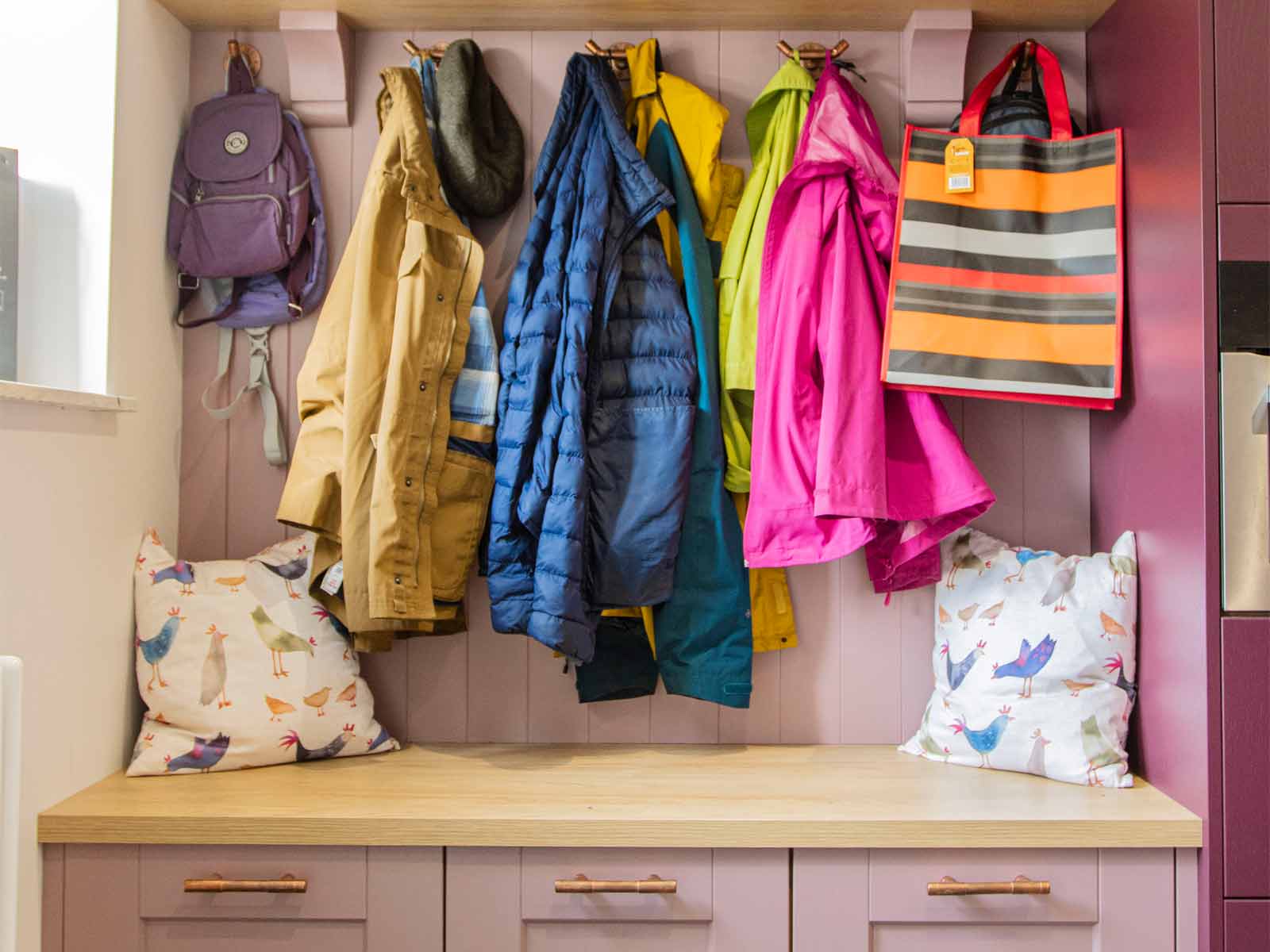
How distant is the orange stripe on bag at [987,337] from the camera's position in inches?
72.3

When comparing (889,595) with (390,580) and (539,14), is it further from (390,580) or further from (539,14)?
(539,14)

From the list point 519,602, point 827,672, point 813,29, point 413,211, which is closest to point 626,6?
point 813,29

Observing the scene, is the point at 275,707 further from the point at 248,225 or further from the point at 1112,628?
the point at 1112,628

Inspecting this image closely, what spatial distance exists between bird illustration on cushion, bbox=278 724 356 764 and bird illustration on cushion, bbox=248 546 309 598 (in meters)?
0.26

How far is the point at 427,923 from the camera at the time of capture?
1602 millimetres

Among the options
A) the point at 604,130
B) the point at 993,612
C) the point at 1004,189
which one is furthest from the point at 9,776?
the point at 1004,189

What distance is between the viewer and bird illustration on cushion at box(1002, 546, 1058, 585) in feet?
6.15

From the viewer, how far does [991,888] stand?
1.58 m

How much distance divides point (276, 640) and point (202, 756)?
24cm

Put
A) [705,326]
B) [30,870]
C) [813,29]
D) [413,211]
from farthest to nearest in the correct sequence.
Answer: [813,29]
[705,326]
[413,211]
[30,870]

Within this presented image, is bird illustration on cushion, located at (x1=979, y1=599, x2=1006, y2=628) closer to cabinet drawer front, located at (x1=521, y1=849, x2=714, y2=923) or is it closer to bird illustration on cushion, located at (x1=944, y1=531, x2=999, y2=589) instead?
bird illustration on cushion, located at (x1=944, y1=531, x2=999, y2=589)

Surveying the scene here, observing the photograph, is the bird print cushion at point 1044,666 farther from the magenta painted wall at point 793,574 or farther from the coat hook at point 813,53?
the coat hook at point 813,53

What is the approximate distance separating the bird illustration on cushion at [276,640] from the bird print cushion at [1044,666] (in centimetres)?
122

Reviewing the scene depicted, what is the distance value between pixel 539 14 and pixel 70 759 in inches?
63.4
